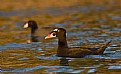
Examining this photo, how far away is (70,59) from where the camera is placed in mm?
16797

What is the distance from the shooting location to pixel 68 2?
33812 mm

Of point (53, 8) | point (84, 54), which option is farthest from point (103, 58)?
point (53, 8)

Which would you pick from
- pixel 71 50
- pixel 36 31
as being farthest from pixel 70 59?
pixel 36 31

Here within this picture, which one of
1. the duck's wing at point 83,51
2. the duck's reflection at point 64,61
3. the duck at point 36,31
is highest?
the duck at point 36,31

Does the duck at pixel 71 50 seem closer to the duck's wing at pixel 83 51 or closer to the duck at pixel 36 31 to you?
the duck's wing at pixel 83 51

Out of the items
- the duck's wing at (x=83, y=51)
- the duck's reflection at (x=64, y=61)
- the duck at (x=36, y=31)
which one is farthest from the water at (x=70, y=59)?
the duck at (x=36, y=31)

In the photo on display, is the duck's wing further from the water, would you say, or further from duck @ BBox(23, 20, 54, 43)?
duck @ BBox(23, 20, 54, 43)

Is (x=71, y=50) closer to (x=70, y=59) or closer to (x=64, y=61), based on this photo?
(x=70, y=59)

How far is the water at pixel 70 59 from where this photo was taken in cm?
1528

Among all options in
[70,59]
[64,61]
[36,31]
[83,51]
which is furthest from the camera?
[36,31]

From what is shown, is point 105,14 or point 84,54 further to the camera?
point 105,14

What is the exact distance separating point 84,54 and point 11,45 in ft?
11.8

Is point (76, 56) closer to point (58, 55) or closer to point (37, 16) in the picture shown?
point (58, 55)

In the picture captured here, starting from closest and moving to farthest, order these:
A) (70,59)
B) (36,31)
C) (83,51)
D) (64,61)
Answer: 1. (64,61)
2. (70,59)
3. (83,51)
4. (36,31)
